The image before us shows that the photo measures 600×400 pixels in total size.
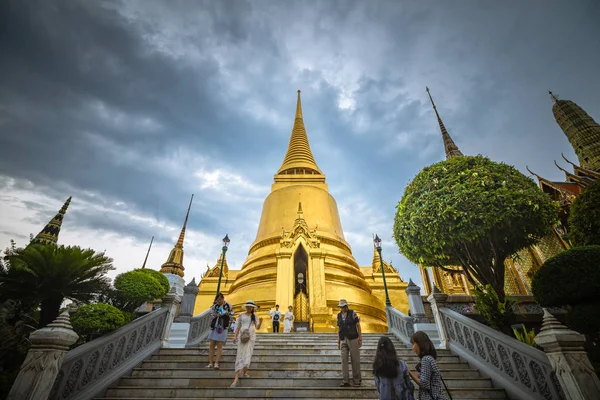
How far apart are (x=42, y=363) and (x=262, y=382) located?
10.5 feet

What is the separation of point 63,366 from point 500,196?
10.0 m

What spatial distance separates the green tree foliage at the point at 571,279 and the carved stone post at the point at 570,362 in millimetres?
2737

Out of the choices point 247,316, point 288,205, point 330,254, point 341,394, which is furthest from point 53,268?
point 288,205

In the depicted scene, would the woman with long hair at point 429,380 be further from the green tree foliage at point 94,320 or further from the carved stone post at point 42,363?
the green tree foliage at point 94,320

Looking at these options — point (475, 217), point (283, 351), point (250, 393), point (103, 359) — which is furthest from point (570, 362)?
point (103, 359)

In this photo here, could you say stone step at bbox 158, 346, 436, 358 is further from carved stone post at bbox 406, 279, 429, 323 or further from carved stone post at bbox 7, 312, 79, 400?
carved stone post at bbox 7, 312, 79, 400

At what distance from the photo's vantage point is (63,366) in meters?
4.20

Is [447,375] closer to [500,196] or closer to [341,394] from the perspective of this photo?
[341,394]

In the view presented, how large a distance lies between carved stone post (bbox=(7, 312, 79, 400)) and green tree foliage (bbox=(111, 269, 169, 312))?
18.3 feet

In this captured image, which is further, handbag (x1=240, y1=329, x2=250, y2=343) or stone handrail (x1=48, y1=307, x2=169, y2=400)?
handbag (x1=240, y1=329, x2=250, y2=343)

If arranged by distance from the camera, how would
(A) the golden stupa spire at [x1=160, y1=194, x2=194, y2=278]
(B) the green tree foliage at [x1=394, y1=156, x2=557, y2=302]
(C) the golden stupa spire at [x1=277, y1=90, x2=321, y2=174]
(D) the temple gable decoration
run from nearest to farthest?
(B) the green tree foliage at [x1=394, y1=156, x2=557, y2=302], (D) the temple gable decoration, (C) the golden stupa spire at [x1=277, y1=90, x2=321, y2=174], (A) the golden stupa spire at [x1=160, y1=194, x2=194, y2=278]

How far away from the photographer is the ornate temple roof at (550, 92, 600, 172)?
2314 cm

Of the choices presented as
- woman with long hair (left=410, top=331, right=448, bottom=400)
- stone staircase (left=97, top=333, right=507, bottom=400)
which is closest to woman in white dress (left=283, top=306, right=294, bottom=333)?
stone staircase (left=97, top=333, right=507, bottom=400)

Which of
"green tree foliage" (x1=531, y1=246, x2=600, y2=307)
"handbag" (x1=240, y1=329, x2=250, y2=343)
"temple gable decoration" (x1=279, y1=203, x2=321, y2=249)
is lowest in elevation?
"handbag" (x1=240, y1=329, x2=250, y2=343)
